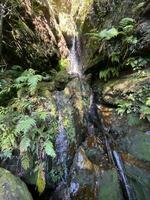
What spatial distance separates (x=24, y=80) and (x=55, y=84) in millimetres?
893

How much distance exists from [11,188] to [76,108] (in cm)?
229

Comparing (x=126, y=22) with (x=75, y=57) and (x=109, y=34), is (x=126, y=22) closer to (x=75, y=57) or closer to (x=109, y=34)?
(x=109, y=34)

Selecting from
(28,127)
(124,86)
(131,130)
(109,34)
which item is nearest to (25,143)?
(28,127)

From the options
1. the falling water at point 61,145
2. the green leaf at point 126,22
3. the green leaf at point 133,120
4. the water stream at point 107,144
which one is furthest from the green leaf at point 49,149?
the green leaf at point 126,22

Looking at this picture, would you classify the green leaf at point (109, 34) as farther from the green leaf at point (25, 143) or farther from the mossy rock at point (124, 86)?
the green leaf at point (25, 143)

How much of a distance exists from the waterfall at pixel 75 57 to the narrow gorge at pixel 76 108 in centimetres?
13

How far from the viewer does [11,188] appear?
396 centimetres

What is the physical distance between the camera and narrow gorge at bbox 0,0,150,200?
4.48m

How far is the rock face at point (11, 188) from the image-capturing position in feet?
12.6

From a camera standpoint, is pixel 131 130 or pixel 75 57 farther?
pixel 75 57

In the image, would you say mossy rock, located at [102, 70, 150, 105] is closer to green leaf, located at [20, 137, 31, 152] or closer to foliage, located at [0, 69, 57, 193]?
foliage, located at [0, 69, 57, 193]

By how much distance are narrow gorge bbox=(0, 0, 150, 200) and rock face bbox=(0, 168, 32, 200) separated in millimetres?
14

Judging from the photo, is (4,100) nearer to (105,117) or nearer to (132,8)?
(105,117)

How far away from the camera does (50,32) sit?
756cm
